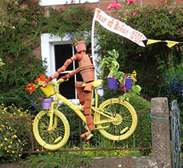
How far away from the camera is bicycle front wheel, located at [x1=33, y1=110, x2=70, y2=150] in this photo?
4016 millimetres

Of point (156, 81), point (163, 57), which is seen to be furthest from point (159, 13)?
point (156, 81)

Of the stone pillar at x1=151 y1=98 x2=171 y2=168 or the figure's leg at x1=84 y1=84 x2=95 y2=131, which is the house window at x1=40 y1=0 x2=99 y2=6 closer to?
Result: the figure's leg at x1=84 y1=84 x2=95 y2=131

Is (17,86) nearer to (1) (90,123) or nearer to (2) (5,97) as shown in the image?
(2) (5,97)

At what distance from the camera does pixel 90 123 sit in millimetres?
3938

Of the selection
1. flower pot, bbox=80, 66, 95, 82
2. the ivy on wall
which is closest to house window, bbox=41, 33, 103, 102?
the ivy on wall

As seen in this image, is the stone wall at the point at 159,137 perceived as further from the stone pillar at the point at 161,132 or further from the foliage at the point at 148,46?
the foliage at the point at 148,46

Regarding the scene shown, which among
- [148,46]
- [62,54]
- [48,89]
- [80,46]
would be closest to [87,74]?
[80,46]

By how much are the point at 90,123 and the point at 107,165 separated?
24.8 inches

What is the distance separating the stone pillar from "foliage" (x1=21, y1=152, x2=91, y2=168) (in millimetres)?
882

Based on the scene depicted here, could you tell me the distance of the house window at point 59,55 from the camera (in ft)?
22.8

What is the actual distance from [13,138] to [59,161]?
711mm

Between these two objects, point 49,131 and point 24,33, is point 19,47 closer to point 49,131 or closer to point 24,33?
point 24,33

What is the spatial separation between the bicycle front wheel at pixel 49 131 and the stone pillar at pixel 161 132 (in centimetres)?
107

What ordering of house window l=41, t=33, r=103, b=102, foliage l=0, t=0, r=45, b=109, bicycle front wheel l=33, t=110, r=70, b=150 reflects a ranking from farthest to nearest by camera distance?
house window l=41, t=33, r=103, b=102 < foliage l=0, t=0, r=45, b=109 < bicycle front wheel l=33, t=110, r=70, b=150
